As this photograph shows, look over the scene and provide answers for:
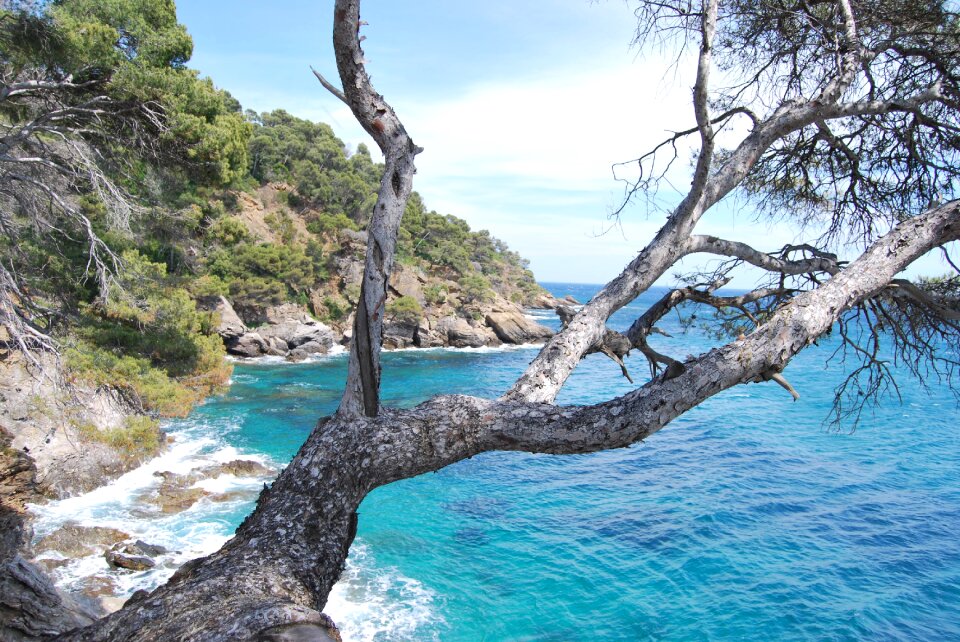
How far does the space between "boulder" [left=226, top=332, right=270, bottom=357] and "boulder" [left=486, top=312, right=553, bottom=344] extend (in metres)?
18.2

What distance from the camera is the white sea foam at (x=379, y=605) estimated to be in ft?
28.8

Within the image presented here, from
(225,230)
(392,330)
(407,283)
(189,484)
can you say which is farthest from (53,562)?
(407,283)

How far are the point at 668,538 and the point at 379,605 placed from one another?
6.69 m

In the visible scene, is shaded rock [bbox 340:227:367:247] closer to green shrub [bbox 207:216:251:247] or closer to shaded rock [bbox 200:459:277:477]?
green shrub [bbox 207:216:251:247]

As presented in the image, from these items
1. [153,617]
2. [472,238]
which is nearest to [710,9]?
[153,617]

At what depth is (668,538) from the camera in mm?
12438

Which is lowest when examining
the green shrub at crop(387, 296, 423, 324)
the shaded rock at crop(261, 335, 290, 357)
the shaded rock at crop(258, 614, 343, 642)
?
the shaded rock at crop(261, 335, 290, 357)

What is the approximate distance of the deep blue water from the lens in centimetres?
953

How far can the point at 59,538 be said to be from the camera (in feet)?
33.4

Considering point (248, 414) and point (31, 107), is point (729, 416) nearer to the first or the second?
point (248, 414)

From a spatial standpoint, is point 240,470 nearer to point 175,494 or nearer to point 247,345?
point 175,494

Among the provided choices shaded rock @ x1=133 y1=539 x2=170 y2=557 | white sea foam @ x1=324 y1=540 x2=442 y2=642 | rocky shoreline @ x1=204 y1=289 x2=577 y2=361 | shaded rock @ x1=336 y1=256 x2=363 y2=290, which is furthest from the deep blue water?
shaded rock @ x1=336 y1=256 x2=363 y2=290

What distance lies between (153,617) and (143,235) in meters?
14.1

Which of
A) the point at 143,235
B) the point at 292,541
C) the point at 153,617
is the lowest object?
the point at 153,617
